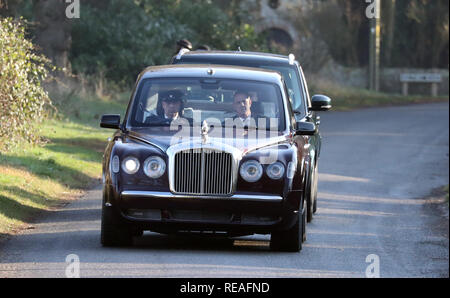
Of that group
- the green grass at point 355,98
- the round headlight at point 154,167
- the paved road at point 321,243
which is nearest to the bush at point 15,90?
the paved road at point 321,243

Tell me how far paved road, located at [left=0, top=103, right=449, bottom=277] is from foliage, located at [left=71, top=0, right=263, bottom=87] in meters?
12.9

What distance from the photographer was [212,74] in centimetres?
1297

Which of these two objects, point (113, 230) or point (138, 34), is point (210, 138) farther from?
point (138, 34)

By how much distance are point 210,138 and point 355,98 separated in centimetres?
3470

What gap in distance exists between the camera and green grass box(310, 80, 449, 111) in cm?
4378

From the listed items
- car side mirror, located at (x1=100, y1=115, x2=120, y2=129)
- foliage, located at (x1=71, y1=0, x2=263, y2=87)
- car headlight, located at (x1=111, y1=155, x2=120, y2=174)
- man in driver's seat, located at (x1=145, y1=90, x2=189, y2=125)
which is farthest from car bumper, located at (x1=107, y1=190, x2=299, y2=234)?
foliage, located at (x1=71, y1=0, x2=263, y2=87)

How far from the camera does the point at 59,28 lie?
102 ft

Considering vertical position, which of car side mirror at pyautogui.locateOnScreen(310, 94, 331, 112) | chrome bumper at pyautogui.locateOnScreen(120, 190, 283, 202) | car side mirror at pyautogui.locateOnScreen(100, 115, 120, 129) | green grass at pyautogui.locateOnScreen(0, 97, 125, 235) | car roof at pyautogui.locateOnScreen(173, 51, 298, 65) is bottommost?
green grass at pyautogui.locateOnScreen(0, 97, 125, 235)

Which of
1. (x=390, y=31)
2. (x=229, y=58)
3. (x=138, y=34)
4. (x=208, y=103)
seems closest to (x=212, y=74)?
(x=208, y=103)

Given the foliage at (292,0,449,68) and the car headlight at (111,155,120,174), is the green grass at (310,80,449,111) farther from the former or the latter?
the car headlight at (111,155,120,174)

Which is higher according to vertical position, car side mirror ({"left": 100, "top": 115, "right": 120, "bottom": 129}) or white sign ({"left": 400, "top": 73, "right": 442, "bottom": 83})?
car side mirror ({"left": 100, "top": 115, "right": 120, "bottom": 129})
